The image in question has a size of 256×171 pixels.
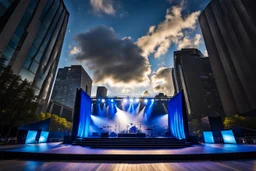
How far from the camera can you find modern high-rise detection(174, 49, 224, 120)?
44469 mm

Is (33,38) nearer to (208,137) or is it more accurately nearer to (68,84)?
(208,137)

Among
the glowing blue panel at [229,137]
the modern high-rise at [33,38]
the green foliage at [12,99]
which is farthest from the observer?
the modern high-rise at [33,38]

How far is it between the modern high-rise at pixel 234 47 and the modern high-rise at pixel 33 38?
32.9 meters

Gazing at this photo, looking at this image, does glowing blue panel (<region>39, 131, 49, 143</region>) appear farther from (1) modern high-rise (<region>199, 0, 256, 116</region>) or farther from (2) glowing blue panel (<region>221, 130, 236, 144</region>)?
(1) modern high-rise (<region>199, 0, 256, 116</region>)

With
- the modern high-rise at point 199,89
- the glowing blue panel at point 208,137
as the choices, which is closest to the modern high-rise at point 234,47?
the modern high-rise at point 199,89

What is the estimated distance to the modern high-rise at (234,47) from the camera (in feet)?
68.9

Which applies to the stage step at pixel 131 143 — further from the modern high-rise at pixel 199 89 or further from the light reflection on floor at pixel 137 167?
the modern high-rise at pixel 199 89

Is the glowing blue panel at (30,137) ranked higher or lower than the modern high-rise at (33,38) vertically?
lower

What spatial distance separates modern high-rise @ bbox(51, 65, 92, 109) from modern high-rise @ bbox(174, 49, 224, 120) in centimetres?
7007

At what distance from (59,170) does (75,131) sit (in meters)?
7.49

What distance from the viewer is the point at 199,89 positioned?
48.0 metres

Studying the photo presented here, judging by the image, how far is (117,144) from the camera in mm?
8031

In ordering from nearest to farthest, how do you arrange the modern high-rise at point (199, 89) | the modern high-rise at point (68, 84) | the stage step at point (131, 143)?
the stage step at point (131, 143) → the modern high-rise at point (199, 89) → the modern high-rise at point (68, 84)

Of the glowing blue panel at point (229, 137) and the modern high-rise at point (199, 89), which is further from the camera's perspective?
the modern high-rise at point (199, 89)
